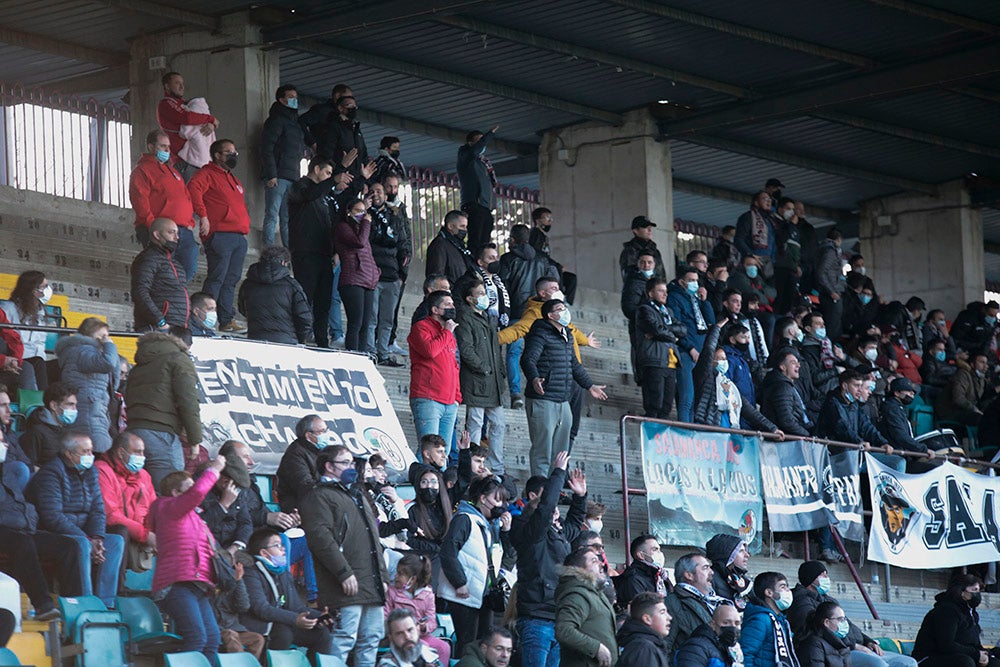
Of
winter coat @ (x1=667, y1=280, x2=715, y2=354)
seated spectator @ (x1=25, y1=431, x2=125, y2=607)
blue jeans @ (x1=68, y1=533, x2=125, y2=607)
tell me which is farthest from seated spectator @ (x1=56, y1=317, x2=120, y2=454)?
winter coat @ (x1=667, y1=280, x2=715, y2=354)

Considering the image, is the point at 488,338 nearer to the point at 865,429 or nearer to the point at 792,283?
the point at 865,429

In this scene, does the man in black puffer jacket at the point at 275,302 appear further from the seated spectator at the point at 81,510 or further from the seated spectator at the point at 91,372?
the seated spectator at the point at 81,510

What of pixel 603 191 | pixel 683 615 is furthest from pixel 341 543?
pixel 603 191

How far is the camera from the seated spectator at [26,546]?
912 centimetres

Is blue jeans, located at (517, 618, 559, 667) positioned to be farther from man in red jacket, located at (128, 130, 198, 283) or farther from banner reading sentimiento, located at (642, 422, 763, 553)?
man in red jacket, located at (128, 130, 198, 283)

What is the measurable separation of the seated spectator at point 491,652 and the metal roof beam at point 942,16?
33.4 feet

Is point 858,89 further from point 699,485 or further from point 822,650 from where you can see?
point 822,650

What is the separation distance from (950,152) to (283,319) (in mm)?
13611

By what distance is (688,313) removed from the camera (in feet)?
53.2

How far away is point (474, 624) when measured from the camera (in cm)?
1077

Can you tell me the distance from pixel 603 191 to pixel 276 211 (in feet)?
21.2

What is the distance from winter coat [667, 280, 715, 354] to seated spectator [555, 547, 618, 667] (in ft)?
21.3

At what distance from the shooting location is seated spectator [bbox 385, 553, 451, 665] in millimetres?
10188

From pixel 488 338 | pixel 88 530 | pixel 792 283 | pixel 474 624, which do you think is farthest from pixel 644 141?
pixel 88 530
